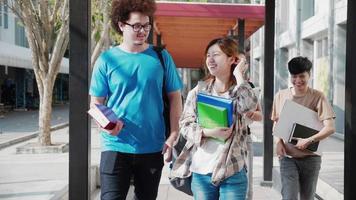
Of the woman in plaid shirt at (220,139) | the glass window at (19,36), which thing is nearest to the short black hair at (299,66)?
the woman in plaid shirt at (220,139)

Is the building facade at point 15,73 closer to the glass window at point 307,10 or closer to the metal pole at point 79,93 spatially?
the glass window at point 307,10

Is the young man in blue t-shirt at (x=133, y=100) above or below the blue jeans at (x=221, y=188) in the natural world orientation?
above

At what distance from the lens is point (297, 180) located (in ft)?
13.2

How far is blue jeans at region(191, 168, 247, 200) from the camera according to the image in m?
2.94

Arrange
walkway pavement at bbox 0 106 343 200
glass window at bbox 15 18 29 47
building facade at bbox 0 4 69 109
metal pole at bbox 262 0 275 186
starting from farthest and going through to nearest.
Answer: glass window at bbox 15 18 29 47 < building facade at bbox 0 4 69 109 < metal pole at bbox 262 0 275 186 < walkway pavement at bbox 0 106 343 200

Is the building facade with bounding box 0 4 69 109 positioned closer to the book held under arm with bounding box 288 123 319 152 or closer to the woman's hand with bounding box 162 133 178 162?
the book held under arm with bounding box 288 123 319 152

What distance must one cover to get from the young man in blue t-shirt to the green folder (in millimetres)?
209

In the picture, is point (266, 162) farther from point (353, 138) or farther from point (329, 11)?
point (329, 11)

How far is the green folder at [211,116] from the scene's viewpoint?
9.52 feet

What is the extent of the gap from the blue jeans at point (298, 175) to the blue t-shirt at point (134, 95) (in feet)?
4.91

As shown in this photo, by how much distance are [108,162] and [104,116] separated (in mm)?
305

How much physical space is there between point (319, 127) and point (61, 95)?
156ft

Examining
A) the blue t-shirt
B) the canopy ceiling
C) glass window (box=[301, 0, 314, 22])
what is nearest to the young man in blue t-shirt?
the blue t-shirt

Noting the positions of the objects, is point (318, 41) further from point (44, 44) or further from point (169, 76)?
point (169, 76)
